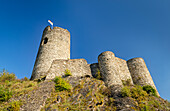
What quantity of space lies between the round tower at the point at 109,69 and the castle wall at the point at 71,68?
2.02 metres

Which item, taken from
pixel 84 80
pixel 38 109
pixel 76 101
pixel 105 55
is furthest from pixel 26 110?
pixel 105 55

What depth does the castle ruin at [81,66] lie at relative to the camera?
555 inches

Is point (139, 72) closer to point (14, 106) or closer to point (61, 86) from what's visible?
point (61, 86)

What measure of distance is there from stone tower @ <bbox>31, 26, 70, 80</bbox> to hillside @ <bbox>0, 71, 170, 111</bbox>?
179 inches

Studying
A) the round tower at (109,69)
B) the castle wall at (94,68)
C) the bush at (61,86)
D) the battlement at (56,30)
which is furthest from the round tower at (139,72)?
the battlement at (56,30)

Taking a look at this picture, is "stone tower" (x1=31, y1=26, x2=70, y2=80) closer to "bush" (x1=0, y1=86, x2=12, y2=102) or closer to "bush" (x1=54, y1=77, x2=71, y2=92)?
"bush" (x1=54, y1=77, x2=71, y2=92)

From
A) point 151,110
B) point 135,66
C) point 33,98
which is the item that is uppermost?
point 135,66

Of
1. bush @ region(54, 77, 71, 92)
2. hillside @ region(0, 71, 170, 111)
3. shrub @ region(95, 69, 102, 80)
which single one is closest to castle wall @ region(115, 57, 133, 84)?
shrub @ region(95, 69, 102, 80)

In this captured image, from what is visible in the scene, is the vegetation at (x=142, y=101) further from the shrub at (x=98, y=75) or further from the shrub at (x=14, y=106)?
the shrub at (x=14, y=106)

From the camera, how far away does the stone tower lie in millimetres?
16684

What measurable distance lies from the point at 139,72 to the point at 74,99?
35.3 feet

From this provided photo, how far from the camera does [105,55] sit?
15438 millimetres

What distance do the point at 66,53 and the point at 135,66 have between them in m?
10.2

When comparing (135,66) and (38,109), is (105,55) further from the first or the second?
(38,109)
